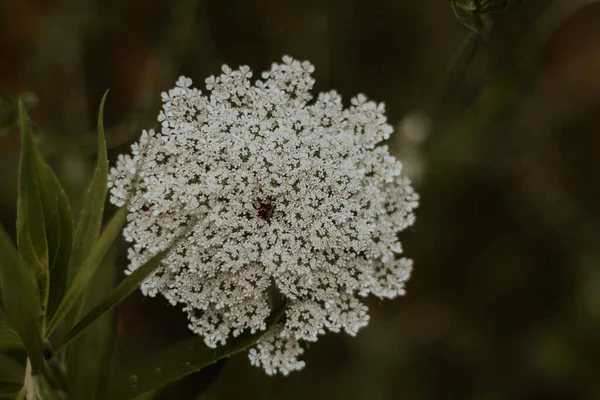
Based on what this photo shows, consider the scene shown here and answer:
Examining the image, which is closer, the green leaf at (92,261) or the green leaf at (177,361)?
the green leaf at (92,261)

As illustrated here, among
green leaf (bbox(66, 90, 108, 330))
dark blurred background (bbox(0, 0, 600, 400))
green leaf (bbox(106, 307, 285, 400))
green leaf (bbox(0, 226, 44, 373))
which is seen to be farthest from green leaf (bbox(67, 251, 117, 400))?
dark blurred background (bbox(0, 0, 600, 400))

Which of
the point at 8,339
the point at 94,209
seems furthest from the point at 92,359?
the point at 94,209

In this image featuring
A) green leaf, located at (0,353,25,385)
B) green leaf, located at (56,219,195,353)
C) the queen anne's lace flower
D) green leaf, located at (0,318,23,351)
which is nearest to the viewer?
green leaf, located at (56,219,195,353)

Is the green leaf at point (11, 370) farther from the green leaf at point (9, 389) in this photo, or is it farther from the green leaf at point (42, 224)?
the green leaf at point (42, 224)

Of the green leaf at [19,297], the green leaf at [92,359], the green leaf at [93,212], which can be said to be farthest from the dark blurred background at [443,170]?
the green leaf at [19,297]

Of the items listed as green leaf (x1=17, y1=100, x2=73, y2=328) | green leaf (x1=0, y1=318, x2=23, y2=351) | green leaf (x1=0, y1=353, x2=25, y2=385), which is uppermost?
green leaf (x1=17, y1=100, x2=73, y2=328)

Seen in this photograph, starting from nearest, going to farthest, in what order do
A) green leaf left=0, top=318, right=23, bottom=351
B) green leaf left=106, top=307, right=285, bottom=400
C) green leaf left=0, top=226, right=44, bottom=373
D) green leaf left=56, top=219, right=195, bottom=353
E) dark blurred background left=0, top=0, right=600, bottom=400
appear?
green leaf left=0, top=226, right=44, bottom=373 < green leaf left=56, top=219, right=195, bottom=353 < green leaf left=0, top=318, right=23, bottom=351 < green leaf left=106, top=307, right=285, bottom=400 < dark blurred background left=0, top=0, right=600, bottom=400

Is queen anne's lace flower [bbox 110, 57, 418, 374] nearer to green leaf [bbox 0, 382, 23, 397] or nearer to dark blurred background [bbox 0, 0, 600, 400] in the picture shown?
green leaf [bbox 0, 382, 23, 397]
